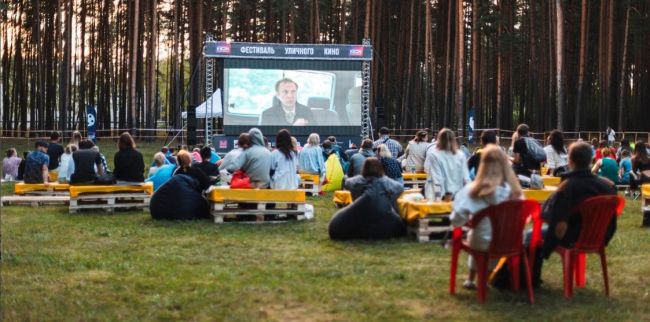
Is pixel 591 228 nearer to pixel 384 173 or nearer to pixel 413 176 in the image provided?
pixel 384 173

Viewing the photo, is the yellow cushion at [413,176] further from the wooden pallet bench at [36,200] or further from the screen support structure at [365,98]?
the screen support structure at [365,98]

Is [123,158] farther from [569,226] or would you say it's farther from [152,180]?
[569,226]

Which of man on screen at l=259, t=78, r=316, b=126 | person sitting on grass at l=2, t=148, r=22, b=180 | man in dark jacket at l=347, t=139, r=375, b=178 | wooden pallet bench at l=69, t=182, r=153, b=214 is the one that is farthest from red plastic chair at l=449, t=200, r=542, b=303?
man on screen at l=259, t=78, r=316, b=126

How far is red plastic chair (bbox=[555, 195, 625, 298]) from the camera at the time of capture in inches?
264

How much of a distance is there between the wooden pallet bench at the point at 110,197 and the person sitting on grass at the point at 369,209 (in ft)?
16.0

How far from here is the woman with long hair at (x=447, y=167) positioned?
10.2 m

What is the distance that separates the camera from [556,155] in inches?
570

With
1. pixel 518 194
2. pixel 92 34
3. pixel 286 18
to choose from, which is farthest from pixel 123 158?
pixel 92 34

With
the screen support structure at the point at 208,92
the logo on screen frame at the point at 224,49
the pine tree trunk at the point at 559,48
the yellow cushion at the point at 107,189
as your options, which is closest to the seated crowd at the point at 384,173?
the yellow cushion at the point at 107,189

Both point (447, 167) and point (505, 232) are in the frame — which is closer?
point (505, 232)

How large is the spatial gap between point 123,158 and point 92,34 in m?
40.8

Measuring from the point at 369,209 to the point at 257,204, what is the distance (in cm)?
270

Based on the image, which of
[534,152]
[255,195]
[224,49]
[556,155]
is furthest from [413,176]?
[224,49]

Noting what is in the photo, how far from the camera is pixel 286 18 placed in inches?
1866
